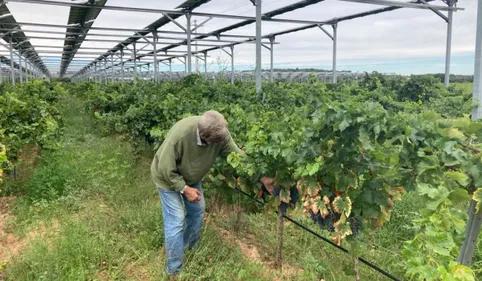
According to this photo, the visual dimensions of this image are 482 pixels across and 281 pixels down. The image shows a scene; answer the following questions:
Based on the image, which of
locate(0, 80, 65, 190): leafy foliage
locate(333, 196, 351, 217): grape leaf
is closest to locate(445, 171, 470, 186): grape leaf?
locate(333, 196, 351, 217): grape leaf

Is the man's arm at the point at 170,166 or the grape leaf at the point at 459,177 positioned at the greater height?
the grape leaf at the point at 459,177

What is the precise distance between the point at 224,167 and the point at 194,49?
945 inches

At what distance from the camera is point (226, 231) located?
438 cm

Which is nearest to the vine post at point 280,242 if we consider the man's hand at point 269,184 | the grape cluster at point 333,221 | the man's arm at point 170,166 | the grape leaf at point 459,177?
the man's hand at point 269,184

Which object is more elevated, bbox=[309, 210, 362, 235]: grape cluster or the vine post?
bbox=[309, 210, 362, 235]: grape cluster

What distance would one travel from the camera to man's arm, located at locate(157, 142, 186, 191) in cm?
316

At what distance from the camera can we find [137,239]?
13.0 feet

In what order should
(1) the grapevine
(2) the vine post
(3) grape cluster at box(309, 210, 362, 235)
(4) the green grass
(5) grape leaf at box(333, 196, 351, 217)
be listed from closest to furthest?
(1) the grapevine, (5) grape leaf at box(333, 196, 351, 217), (3) grape cluster at box(309, 210, 362, 235), (4) the green grass, (2) the vine post

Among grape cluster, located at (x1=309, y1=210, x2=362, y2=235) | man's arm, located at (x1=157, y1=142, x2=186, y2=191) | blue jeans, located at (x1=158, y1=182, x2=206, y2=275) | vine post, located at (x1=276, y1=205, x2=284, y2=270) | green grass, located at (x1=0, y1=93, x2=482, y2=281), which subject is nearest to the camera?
grape cluster, located at (x1=309, y1=210, x2=362, y2=235)

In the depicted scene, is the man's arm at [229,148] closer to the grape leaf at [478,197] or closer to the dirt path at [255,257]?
the dirt path at [255,257]

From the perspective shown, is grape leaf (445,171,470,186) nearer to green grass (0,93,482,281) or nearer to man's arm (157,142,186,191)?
green grass (0,93,482,281)

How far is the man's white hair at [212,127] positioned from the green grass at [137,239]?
1183mm

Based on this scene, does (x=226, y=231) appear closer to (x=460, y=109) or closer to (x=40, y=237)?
(x=40, y=237)

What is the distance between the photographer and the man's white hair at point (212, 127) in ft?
9.79
